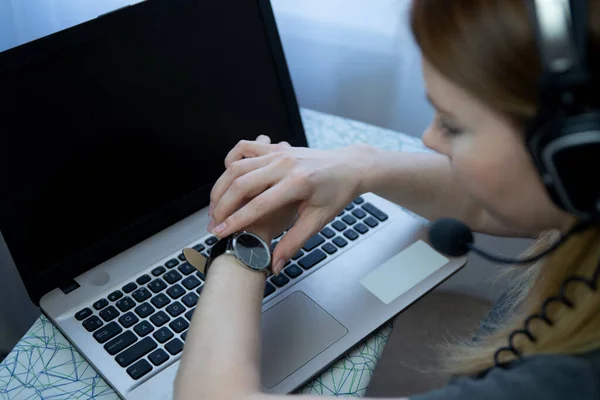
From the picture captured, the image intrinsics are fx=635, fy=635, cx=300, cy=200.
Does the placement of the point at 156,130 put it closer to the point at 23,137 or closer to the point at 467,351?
the point at 23,137

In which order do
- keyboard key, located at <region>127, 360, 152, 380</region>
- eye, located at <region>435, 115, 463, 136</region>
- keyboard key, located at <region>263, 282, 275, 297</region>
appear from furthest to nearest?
keyboard key, located at <region>263, 282, 275, 297</region>
keyboard key, located at <region>127, 360, 152, 380</region>
eye, located at <region>435, 115, 463, 136</region>

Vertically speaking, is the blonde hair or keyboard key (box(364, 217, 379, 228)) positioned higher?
the blonde hair

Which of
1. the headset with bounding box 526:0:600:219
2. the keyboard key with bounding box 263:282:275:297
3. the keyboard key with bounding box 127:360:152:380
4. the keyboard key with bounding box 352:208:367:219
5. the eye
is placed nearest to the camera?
the headset with bounding box 526:0:600:219

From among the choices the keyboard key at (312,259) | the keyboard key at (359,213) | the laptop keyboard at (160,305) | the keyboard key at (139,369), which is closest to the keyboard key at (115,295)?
the laptop keyboard at (160,305)

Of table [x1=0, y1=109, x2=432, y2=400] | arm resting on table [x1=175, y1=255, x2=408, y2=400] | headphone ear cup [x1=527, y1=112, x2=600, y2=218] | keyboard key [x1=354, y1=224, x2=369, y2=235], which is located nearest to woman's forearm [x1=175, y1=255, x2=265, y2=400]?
arm resting on table [x1=175, y1=255, x2=408, y2=400]

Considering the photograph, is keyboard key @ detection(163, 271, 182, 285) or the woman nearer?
the woman

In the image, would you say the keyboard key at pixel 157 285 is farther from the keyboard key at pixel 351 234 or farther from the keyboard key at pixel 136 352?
the keyboard key at pixel 351 234

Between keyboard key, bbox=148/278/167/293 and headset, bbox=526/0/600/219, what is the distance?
460 millimetres

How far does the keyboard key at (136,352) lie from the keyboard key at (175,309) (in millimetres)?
41

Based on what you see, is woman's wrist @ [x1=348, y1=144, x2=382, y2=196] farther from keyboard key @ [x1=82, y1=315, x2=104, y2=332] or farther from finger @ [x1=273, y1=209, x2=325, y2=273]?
keyboard key @ [x1=82, y1=315, x2=104, y2=332]

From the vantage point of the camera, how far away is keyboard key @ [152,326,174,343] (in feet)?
2.28

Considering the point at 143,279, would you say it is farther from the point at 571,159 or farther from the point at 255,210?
the point at 571,159

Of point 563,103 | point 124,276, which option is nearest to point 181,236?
point 124,276

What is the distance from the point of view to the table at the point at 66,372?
67cm
